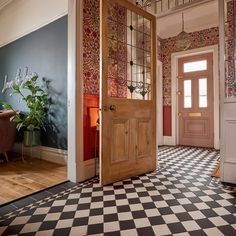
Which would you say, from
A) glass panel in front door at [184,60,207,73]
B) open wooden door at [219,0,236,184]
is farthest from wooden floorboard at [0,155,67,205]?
glass panel in front door at [184,60,207,73]

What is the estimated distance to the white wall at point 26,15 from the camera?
374 cm

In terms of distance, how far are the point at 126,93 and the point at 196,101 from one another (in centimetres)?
275

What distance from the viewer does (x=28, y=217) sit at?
1.80 meters

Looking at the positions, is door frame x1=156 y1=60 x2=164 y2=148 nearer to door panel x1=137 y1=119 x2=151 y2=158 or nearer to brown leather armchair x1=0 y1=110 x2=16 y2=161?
door panel x1=137 y1=119 x2=151 y2=158

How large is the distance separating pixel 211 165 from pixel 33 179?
2853 millimetres

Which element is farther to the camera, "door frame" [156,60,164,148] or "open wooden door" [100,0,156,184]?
"door frame" [156,60,164,148]

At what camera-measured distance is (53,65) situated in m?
3.80

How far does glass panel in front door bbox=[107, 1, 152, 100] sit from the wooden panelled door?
2372 millimetres

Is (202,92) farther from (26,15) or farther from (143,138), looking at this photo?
(26,15)

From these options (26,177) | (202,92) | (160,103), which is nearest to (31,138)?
(26,177)

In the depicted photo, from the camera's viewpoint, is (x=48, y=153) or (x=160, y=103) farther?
(x=160, y=103)

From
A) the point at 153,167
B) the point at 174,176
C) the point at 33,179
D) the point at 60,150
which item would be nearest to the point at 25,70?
the point at 60,150

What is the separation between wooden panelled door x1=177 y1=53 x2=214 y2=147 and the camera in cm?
516

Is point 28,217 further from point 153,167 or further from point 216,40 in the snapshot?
point 216,40
